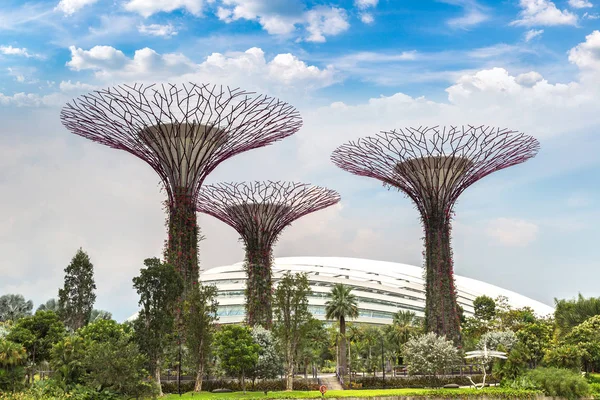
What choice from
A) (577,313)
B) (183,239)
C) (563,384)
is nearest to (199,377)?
(183,239)

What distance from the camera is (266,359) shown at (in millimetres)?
45281

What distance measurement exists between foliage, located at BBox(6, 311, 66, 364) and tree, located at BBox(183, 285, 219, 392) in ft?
24.5

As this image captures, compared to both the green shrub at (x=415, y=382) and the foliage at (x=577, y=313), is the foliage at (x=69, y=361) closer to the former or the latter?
the green shrub at (x=415, y=382)

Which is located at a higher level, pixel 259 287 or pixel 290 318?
pixel 259 287

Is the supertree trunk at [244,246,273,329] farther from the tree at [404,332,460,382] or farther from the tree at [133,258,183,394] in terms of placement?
the tree at [133,258,183,394]

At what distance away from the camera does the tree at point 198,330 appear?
135ft

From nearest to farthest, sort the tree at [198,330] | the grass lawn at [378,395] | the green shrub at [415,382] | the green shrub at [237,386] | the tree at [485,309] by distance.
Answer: the grass lawn at [378,395], the tree at [198,330], the green shrub at [237,386], the green shrub at [415,382], the tree at [485,309]

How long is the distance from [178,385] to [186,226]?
10714 millimetres

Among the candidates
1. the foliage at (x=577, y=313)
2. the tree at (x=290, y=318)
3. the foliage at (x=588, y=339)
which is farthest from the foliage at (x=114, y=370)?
the foliage at (x=577, y=313)

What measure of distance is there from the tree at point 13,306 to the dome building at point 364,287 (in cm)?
2215

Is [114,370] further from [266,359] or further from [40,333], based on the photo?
[266,359]

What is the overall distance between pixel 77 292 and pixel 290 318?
45.3 ft

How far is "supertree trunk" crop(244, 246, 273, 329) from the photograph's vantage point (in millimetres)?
54625

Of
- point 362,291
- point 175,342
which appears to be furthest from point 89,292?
point 362,291
